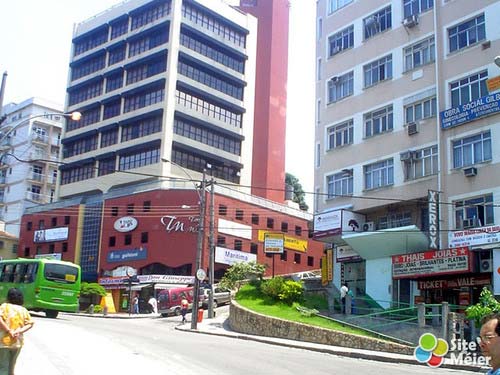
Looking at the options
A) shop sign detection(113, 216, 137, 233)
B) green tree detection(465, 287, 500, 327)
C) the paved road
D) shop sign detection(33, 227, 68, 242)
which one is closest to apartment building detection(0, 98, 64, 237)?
shop sign detection(33, 227, 68, 242)

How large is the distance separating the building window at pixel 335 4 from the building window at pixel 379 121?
7.84m

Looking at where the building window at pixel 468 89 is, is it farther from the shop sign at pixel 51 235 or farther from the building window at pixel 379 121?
the shop sign at pixel 51 235

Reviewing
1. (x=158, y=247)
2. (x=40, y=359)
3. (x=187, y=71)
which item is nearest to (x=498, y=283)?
(x=40, y=359)

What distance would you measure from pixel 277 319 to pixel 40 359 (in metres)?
14.7

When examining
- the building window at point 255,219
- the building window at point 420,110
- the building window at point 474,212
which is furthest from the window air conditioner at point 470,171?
the building window at point 255,219

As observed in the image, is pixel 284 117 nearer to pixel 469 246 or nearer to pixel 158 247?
pixel 158 247

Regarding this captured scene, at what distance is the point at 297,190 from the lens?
84.8m

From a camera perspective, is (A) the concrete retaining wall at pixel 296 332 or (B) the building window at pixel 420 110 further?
(B) the building window at pixel 420 110

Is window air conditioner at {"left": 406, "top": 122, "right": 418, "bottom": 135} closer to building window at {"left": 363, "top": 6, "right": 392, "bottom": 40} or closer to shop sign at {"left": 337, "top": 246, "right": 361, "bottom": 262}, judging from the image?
building window at {"left": 363, "top": 6, "right": 392, "bottom": 40}

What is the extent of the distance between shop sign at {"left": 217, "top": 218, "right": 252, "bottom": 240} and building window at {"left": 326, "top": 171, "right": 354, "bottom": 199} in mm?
22525

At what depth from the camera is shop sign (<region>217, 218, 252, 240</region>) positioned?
58.3m

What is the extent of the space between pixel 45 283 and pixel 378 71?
67.6 ft

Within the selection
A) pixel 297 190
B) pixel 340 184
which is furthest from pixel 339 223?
pixel 297 190

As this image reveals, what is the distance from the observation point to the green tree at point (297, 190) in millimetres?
84919
